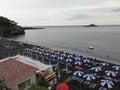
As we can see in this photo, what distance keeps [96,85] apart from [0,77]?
15914 mm

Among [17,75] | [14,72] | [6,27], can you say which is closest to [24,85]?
[17,75]

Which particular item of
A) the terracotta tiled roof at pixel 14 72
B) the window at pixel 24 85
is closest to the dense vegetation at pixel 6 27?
the terracotta tiled roof at pixel 14 72

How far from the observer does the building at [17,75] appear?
18.9 metres

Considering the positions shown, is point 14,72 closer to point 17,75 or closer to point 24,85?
point 17,75

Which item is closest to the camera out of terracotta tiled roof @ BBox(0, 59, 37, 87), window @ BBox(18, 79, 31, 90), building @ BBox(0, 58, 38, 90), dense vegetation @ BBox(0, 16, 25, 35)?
building @ BBox(0, 58, 38, 90)

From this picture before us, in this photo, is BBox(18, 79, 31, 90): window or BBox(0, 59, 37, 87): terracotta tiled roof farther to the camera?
BBox(18, 79, 31, 90): window

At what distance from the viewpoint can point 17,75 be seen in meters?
19.9

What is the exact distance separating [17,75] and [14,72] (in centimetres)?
86

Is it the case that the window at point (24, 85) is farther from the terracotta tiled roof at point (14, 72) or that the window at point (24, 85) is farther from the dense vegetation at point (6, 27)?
the dense vegetation at point (6, 27)

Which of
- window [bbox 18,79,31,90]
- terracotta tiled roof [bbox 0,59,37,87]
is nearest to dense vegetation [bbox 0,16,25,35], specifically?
terracotta tiled roof [bbox 0,59,37,87]

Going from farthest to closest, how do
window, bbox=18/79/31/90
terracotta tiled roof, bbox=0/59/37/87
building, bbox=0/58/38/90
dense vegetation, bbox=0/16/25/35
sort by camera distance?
1. dense vegetation, bbox=0/16/25/35
2. window, bbox=18/79/31/90
3. terracotta tiled roof, bbox=0/59/37/87
4. building, bbox=0/58/38/90

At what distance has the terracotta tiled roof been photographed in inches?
750

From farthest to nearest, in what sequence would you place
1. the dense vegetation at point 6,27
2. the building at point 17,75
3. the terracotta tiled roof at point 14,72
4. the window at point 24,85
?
the dense vegetation at point 6,27 → the window at point 24,85 → the terracotta tiled roof at point 14,72 → the building at point 17,75

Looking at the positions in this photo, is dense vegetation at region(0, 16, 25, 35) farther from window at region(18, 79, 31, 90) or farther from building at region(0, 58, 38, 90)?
window at region(18, 79, 31, 90)
